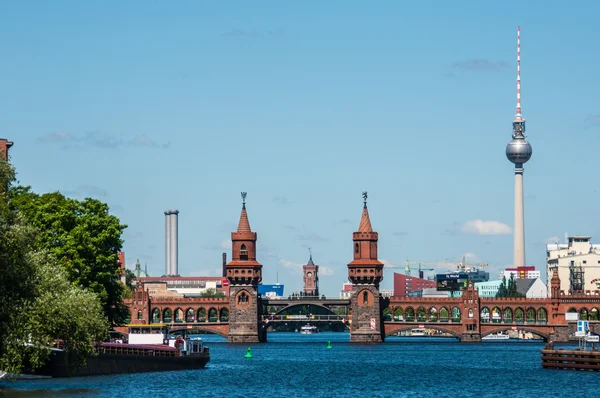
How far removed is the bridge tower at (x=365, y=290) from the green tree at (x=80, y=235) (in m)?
91.6

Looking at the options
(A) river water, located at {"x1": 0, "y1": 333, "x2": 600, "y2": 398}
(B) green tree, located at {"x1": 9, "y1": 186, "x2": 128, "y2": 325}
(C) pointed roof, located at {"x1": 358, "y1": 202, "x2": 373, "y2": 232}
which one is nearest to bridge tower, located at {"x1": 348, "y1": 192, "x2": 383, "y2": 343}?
(C) pointed roof, located at {"x1": 358, "y1": 202, "x2": 373, "y2": 232}

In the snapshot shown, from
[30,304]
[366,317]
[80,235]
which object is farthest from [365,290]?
[30,304]

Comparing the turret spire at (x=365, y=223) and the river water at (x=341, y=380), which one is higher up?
the turret spire at (x=365, y=223)

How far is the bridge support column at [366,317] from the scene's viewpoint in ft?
641

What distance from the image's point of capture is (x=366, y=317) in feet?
645

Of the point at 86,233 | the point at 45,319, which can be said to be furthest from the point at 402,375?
the point at 45,319

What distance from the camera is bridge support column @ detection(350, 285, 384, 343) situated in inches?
7697

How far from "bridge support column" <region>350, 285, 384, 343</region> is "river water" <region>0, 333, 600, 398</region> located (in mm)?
49092

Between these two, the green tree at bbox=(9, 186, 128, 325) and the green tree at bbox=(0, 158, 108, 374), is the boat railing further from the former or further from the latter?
the green tree at bbox=(0, 158, 108, 374)

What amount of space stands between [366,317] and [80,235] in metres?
101

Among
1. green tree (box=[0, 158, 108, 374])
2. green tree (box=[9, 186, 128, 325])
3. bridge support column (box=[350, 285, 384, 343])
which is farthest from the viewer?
bridge support column (box=[350, 285, 384, 343])

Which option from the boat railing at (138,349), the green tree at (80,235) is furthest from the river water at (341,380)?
the green tree at (80,235)

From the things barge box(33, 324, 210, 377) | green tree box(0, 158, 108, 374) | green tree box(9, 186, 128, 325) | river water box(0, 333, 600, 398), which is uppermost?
green tree box(9, 186, 128, 325)

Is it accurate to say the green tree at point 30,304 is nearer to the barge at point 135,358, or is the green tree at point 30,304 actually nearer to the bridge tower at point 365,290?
the barge at point 135,358
